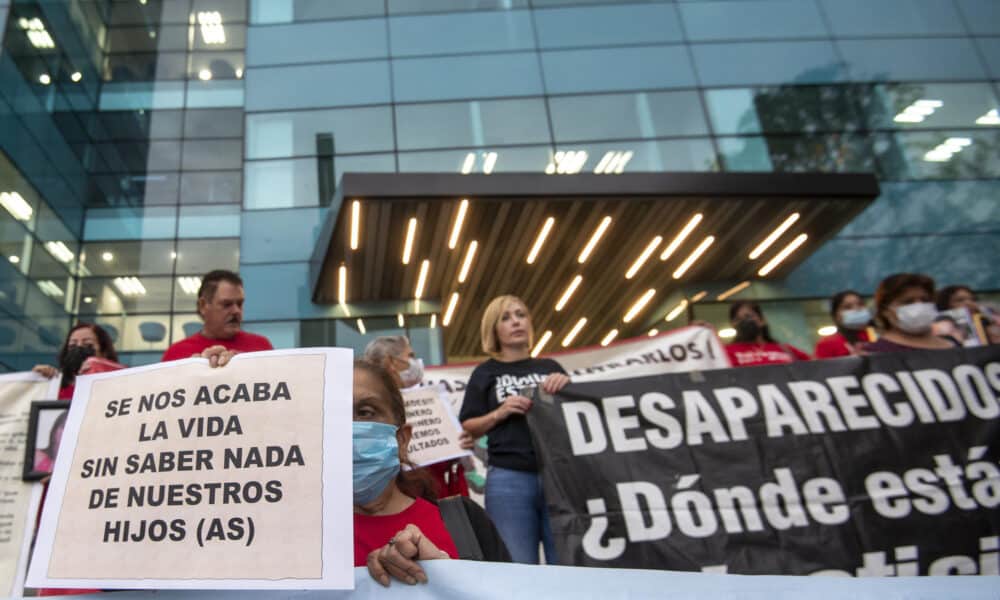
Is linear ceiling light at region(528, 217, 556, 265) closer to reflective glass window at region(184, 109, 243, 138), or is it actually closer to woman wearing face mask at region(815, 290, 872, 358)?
woman wearing face mask at region(815, 290, 872, 358)

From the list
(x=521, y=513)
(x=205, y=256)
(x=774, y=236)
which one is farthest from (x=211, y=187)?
(x=521, y=513)

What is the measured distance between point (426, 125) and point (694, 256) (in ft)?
19.7

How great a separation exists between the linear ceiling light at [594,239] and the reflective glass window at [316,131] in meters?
4.53

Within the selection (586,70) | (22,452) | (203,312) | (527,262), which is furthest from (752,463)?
(586,70)

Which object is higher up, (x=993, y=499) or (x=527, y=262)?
(x=527, y=262)

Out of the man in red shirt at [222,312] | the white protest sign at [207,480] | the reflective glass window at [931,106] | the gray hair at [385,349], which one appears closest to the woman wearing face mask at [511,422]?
the gray hair at [385,349]

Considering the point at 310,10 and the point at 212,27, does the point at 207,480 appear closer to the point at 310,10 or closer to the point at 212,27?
the point at 310,10

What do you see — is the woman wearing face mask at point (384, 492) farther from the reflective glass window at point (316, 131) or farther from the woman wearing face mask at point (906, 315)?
the reflective glass window at point (316, 131)

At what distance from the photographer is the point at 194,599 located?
1415 millimetres

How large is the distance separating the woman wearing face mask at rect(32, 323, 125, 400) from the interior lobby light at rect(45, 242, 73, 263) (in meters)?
10.7

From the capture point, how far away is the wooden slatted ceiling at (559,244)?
1034 cm

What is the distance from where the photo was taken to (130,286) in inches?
513

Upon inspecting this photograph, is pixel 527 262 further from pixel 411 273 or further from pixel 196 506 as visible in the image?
pixel 196 506

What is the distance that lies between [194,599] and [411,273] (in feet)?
35.4
